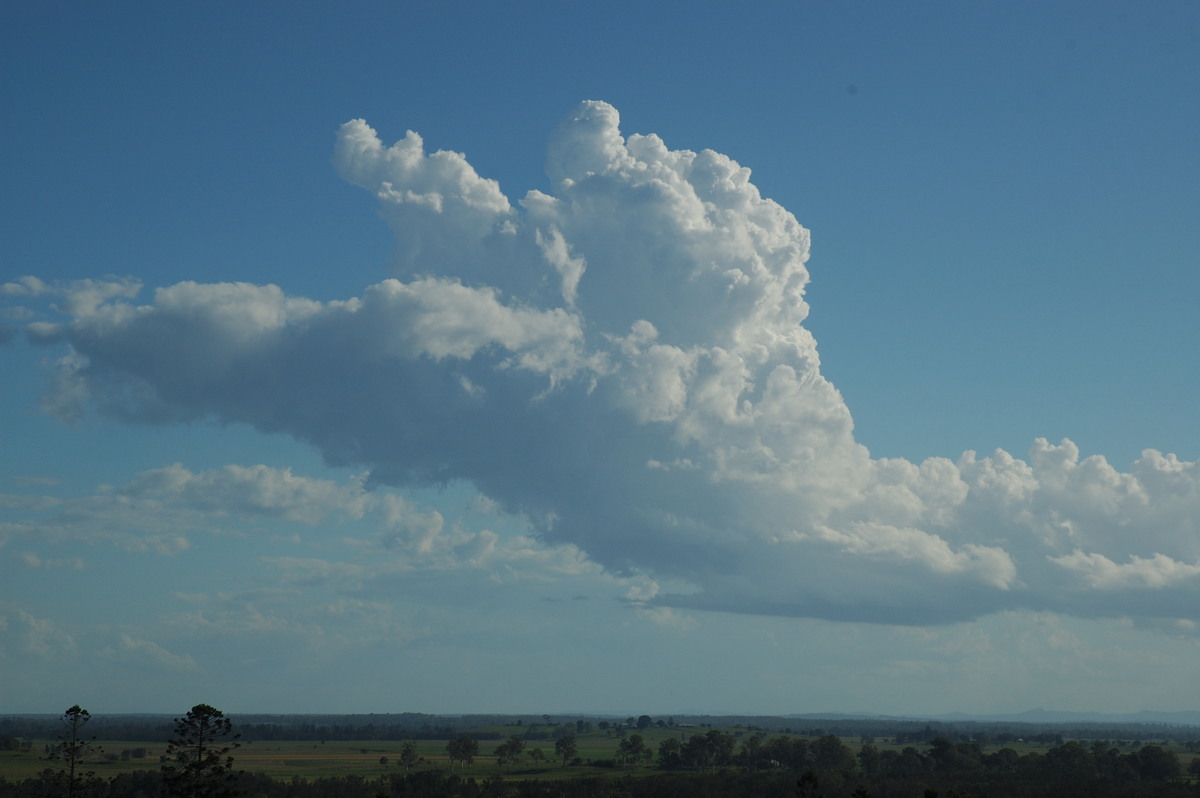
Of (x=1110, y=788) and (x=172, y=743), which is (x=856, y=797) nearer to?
(x=172, y=743)

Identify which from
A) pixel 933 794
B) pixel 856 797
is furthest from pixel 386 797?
pixel 933 794

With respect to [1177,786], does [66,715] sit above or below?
above

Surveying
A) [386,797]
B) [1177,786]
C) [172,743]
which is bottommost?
[1177,786]

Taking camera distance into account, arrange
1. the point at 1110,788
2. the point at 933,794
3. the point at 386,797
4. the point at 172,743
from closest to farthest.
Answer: the point at 933,794 < the point at 172,743 < the point at 386,797 < the point at 1110,788

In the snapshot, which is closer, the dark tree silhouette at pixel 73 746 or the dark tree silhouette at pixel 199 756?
the dark tree silhouette at pixel 199 756

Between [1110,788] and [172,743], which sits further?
[1110,788]

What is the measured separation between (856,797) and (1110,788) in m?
124

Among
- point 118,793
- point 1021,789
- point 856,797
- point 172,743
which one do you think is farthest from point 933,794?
point 118,793

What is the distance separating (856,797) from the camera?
322ft

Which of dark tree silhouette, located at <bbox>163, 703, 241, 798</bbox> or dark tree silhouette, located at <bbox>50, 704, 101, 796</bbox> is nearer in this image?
dark tree silhouette, located at <bbox>163, 703, 241, 798</bbox>

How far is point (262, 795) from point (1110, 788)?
159402mm

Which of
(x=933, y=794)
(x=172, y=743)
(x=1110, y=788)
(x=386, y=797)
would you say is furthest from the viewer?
(x=1110, y=788)

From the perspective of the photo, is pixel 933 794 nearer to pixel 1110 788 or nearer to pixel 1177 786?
pixel 1110 788

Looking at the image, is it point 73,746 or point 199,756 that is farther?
point 73,746
